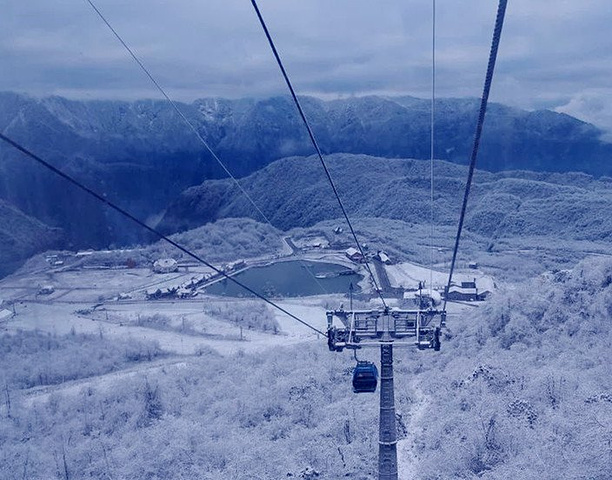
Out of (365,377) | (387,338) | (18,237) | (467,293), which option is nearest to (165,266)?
(18,237)

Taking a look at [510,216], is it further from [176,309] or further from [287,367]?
[287,367]

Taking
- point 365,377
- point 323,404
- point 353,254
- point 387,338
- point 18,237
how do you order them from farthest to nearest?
point 353,254
point 18,237
point 323,404
point 365,377
point 387,338

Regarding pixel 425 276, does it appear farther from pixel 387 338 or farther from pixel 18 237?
pixel 387 338

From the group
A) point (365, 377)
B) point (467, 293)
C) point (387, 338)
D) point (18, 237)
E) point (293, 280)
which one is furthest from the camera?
point (293, 280)

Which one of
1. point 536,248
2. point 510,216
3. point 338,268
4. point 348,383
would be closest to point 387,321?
point 348,383

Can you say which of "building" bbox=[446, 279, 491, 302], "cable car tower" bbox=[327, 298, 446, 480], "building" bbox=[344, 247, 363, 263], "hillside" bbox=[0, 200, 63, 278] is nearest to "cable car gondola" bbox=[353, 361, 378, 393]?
"cable car tower" bbox=[327, 298, 446, 480]

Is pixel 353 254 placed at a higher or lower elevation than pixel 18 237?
lower

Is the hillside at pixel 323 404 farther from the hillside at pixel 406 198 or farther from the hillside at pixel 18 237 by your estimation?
the hillside at pixel 406 198
